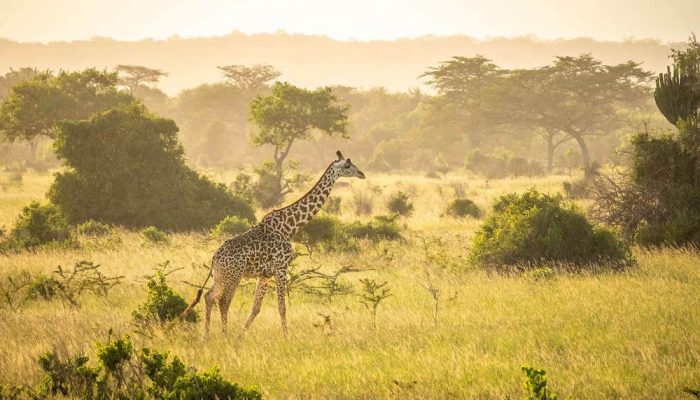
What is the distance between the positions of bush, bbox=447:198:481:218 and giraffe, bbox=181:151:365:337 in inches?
600

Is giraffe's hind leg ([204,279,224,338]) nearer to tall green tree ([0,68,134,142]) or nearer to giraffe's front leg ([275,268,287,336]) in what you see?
giraffe's front leg ([275,268,287,336])

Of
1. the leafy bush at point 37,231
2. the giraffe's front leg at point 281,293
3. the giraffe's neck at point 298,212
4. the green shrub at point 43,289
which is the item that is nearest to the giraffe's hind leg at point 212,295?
the giraffe's front leg at point 281,293

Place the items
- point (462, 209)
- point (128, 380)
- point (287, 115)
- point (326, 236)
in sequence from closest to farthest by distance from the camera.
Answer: point (128, 380), point (326, 236), point (462, 209), point (287, 115)

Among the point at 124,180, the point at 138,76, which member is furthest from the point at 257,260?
the point at 138,76

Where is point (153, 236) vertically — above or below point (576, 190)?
below

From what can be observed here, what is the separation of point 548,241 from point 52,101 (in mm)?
27593

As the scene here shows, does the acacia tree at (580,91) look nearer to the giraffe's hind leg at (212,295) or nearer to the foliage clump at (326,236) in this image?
the foliage clump at (326,236)

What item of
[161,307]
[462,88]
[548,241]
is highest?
[462,88]

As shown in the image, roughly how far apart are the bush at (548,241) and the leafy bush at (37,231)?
439 inches

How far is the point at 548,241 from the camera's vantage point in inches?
569

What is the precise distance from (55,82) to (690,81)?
29975mm

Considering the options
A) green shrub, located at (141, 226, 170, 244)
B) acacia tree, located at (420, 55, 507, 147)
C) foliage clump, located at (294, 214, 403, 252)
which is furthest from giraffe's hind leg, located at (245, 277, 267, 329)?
acacia tree, located at (420, 55, 507, 147)

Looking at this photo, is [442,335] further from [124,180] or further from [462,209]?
[462,209]

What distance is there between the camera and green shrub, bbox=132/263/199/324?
35.0ft
